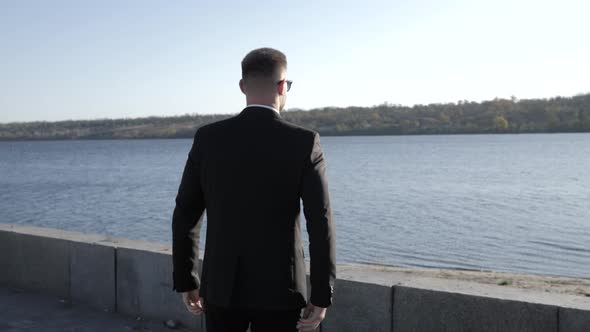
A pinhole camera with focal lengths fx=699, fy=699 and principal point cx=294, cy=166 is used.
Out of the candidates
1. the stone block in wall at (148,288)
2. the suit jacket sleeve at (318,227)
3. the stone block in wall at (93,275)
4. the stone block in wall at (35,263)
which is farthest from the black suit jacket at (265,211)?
the stone block in wall at (35,263)

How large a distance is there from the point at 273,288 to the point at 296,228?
0.77 ft

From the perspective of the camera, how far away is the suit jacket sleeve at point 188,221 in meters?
2.70

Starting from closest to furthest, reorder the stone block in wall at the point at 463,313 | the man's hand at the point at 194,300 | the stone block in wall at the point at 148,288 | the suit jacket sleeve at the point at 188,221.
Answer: the suit jacket sleeve at the point at 188,221
the man's hand at the point at 194,300
the stone block in wall at the point at 463,313
the stone block in wall at the point at 148,288

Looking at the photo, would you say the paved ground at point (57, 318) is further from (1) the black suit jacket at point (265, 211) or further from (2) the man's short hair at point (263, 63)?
(2) the man's short hair at point (263, 63)

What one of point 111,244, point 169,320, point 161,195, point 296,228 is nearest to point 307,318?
point 296,228

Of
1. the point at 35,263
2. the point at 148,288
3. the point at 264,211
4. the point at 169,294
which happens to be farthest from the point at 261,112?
the point at 35,263

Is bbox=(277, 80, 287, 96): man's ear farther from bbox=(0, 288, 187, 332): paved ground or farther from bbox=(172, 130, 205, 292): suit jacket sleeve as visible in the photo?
bbox=(0, 288, 187, 332): paved ground

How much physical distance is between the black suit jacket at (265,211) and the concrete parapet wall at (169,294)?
1.63 meters

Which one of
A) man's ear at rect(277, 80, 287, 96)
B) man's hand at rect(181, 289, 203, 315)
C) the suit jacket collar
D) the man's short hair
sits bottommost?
man's hand at rect(181, 289, 203, 315)

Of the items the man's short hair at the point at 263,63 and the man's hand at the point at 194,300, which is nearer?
the man's short hair at the point at 263,63

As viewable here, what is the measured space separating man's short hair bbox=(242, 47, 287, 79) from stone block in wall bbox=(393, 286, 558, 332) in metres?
2.01

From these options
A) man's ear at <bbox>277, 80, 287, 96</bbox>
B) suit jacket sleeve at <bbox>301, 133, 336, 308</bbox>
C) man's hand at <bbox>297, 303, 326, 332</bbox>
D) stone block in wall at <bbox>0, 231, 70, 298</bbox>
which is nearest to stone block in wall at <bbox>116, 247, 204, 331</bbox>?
stone block in wall at <bbox>0, 231, 70, 298</bbox>

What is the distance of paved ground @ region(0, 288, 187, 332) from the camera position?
5.08m

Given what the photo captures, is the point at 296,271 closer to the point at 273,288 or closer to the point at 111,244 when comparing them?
the point at 273,288
